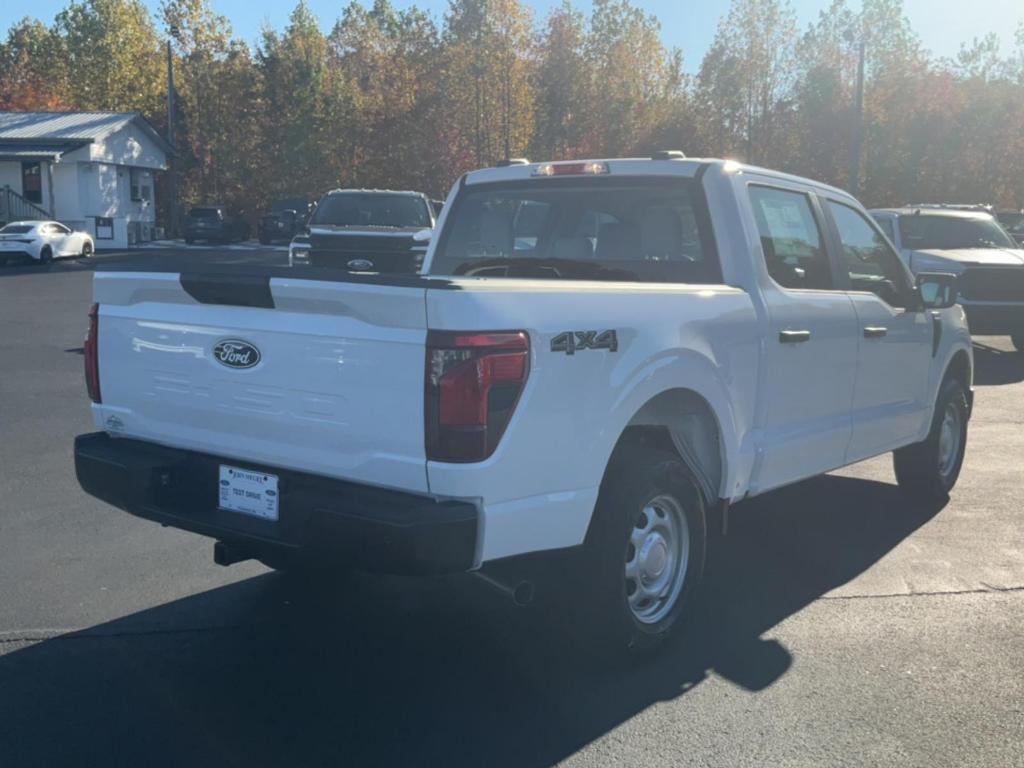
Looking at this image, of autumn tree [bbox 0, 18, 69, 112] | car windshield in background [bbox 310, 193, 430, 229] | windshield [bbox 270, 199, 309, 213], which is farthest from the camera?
autumn tree [bbox 0, 18, 69, 112]

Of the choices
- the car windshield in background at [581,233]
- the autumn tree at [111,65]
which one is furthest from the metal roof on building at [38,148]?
the car windshield in background at [581,233]

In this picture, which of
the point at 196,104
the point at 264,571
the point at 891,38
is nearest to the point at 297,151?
the point at 196,104

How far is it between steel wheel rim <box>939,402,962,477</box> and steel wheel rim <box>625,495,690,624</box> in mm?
3221

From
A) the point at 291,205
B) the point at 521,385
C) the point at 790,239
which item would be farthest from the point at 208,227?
the point at 521,385

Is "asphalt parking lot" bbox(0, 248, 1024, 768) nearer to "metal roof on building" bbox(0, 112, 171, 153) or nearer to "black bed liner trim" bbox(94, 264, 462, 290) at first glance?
"black bed liner trim" bbox(94, 264, 462, 290)

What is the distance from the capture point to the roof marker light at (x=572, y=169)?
5.86 m

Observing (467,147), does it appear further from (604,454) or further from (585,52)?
(604,454)

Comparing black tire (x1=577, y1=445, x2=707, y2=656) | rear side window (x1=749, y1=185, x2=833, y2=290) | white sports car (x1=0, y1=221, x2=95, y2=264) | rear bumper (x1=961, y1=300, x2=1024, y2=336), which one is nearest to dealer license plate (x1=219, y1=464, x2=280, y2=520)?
black tire (x1=577, y1=445, x2=707, y2=656)

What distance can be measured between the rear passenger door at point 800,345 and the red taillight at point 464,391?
188 centimetres

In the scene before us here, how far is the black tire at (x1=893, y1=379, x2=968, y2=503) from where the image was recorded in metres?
7.32

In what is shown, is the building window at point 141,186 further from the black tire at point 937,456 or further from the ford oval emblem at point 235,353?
the ford oval emblem at point 235,353

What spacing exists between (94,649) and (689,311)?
9.07 ft

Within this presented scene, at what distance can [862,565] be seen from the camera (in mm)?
6156

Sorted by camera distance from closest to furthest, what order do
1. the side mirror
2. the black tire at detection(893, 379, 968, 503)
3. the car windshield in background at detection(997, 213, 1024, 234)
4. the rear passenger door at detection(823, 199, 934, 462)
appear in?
the rear passenger door at detection(823, 199, 934, 462) → the side mirror → the black tire at detection(893, 379, 968, 503) → the car windshield in background at detection(997, 213, 1024, 234)
